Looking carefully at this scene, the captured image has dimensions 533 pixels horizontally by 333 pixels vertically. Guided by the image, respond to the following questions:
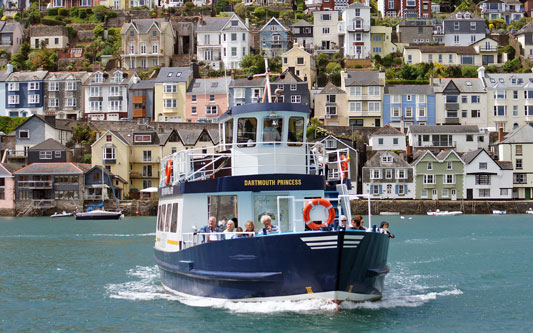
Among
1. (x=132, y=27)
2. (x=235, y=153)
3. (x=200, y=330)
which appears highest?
(x=132, y=27)

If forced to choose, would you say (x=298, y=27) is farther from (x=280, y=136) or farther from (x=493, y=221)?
(x=280, y=136)

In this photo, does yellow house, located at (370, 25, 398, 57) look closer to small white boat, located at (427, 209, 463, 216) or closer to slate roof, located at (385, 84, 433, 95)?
slate roof, located at (385, 84, 433, 95)

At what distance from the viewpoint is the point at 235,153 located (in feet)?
80.4

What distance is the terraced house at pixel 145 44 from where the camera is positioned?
114312 millimetres

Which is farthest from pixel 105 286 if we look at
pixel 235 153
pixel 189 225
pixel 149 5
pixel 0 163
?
pixel 149 5

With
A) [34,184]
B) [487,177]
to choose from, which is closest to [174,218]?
[34,184]

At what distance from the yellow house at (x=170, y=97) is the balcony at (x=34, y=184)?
20.9m

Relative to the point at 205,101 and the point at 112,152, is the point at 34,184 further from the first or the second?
the point at 205,101

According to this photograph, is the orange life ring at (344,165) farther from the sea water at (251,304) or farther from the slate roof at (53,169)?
the slate roof at (53,169)

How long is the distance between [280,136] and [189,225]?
13.0 ft

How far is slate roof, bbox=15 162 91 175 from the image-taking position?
85625 mm

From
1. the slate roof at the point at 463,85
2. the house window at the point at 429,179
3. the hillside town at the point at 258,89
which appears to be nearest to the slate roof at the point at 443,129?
the hillside town at the point at 258,89

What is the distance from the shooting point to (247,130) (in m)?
24.6

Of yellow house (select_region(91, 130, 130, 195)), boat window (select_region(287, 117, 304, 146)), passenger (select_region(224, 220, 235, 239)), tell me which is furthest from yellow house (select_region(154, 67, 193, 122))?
passenger (select_region(224, 220, 235, 239))
